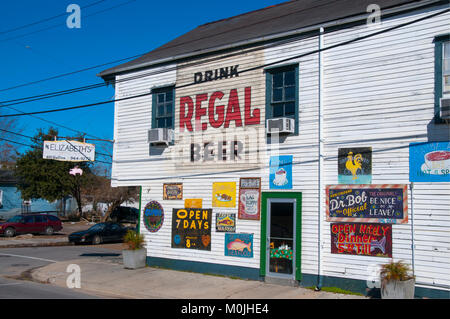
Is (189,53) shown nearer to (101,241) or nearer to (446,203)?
(446,203)

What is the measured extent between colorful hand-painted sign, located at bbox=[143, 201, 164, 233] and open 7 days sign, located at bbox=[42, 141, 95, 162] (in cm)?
284

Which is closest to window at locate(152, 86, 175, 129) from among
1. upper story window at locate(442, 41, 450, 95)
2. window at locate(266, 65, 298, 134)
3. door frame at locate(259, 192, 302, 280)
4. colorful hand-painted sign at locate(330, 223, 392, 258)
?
window at locate(266, 65, 298, 134)

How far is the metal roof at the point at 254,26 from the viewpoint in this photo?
1259cm

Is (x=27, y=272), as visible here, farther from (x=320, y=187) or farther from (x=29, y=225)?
(x=29, y=225)

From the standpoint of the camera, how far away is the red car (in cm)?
2867

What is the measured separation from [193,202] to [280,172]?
336 cm

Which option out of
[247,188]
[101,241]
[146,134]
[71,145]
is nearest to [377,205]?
[247,188]

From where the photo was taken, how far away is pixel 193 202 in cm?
1450

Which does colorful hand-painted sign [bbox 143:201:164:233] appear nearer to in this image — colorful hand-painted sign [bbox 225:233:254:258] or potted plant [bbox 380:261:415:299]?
colorful hand-painted sign [bbox 225:233:254:258]

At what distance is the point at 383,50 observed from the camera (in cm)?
1126

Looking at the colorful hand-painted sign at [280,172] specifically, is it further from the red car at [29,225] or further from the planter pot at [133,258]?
the red car at [29,225]

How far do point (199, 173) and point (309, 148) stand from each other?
13.2 ft

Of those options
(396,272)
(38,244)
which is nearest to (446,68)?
(396,272)

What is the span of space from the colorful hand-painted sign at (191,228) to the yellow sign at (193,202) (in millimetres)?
130
